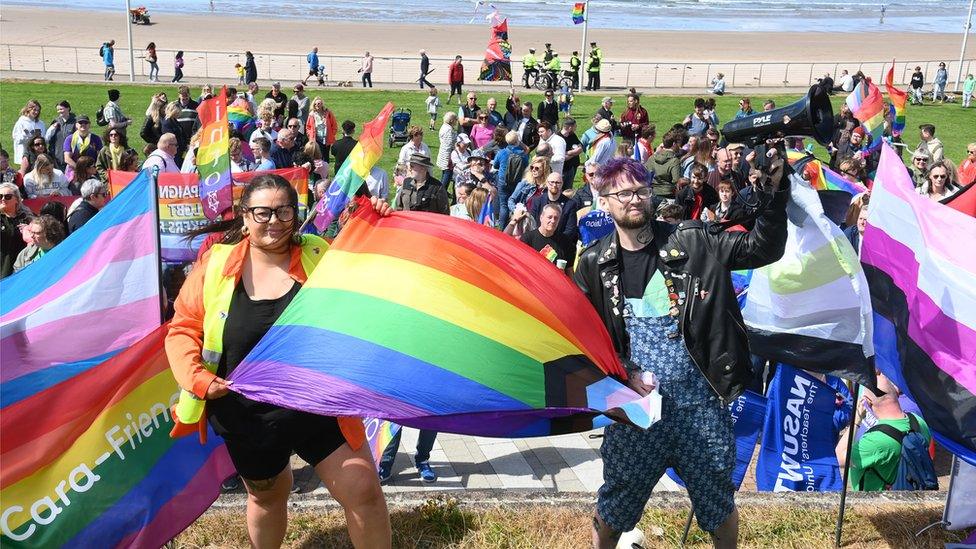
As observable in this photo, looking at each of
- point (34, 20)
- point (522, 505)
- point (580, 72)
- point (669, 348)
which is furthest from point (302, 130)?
point (34, 20)

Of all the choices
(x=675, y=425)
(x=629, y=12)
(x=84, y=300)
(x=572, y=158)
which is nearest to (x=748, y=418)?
(x=675, y=425)

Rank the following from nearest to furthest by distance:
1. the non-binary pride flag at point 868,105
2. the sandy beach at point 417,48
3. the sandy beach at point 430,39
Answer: the non-binary pride flag at point 868,105 → the sandy beach at point 417,48 → the sandy beach at point 430,39

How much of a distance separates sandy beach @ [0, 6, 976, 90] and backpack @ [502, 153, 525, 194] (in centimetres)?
2088

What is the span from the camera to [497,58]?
3036 cm

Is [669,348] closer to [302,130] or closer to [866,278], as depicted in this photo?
[866,278]

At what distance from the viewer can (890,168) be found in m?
4.81

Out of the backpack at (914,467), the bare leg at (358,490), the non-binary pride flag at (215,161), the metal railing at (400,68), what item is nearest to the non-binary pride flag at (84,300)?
the bare leg at (358,490)

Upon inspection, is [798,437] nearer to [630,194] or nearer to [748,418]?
[748,418]

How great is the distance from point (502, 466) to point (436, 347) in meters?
3.30

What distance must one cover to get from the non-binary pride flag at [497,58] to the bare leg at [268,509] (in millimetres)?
27050

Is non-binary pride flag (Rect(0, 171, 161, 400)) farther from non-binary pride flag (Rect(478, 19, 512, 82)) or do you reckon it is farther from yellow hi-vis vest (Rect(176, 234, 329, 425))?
non-binary pride flag (Rect(478, 19, 512, 82))

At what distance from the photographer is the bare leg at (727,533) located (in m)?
4.28

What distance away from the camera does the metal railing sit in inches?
1332

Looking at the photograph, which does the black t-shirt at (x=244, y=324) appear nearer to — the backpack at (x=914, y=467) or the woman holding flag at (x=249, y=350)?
the woman holding flag at (x=249, y=350)
